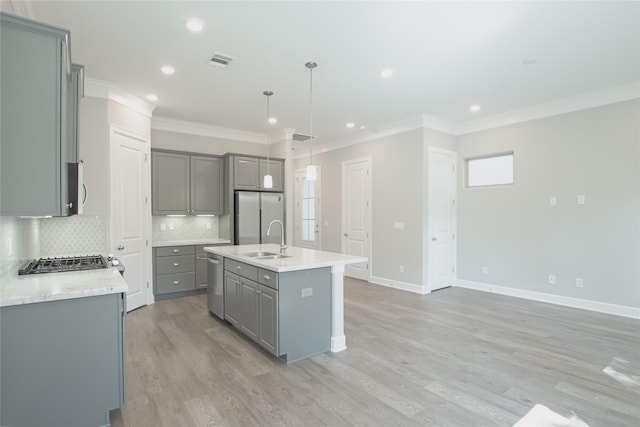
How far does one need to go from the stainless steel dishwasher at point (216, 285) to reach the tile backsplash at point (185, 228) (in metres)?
1.76

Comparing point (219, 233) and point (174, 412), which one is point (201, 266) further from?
point (174, 412)

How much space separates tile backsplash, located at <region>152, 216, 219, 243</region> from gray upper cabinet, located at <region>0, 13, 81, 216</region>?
3.79 m

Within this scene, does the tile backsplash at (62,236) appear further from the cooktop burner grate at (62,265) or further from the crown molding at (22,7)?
the crown molding at (22,7)

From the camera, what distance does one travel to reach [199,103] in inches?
182

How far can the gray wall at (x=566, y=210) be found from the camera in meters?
4.09

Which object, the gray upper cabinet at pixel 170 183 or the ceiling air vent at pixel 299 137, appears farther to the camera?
the ceiling air vent at pixel 299 137

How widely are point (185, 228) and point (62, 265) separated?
10.4ft

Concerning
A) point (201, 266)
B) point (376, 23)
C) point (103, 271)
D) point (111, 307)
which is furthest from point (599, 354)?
point (201, 266)

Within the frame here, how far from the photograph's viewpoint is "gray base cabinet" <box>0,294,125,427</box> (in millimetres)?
1701

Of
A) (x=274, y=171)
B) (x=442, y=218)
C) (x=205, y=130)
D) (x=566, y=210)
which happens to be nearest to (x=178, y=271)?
(x=274, y=171)

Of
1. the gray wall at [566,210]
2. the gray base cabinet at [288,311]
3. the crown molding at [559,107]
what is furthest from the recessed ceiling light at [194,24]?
the gray wall at [566,210]

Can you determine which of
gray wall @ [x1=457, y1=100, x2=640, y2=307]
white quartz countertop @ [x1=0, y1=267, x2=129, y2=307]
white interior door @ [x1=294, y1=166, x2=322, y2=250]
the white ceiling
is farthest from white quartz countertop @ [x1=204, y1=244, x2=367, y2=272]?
white interior door @ [x1=294, y1=166, x2=322, y2=250]

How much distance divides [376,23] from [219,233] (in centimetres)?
451

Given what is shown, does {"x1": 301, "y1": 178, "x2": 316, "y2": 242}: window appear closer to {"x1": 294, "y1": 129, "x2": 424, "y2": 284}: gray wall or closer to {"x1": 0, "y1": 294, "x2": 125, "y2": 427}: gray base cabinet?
{"x1": 294, "y1": 129, "x2": 424, "y2": 284}: gray wall
